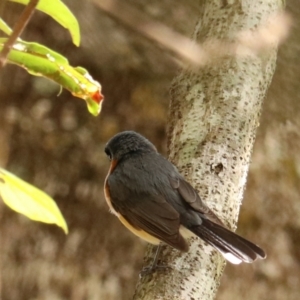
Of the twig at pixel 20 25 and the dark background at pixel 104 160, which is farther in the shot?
the dark background at pixel 104 160

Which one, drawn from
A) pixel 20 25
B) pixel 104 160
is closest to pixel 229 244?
pixel 20 25

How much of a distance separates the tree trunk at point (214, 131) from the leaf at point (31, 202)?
Result: 77cm

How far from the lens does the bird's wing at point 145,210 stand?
1.60 meters

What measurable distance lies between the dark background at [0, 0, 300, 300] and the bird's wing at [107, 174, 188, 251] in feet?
4.37

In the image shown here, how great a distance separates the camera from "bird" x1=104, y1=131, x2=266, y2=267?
1.47 m

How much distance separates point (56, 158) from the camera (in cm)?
329

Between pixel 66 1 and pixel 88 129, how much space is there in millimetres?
831

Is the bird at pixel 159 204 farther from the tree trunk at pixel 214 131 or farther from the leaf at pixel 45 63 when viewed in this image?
the leaf at pixel 45 63

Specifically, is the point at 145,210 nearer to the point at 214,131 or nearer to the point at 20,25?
the point at 214,131

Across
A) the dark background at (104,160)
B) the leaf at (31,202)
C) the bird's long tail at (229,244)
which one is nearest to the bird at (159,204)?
the bird's long tail at (229,244)

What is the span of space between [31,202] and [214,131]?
111 cm

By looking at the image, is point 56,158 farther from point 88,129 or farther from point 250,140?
point 250,140

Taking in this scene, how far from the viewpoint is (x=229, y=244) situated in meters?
1.46

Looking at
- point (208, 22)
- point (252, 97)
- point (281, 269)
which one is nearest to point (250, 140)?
point (252, 97)
